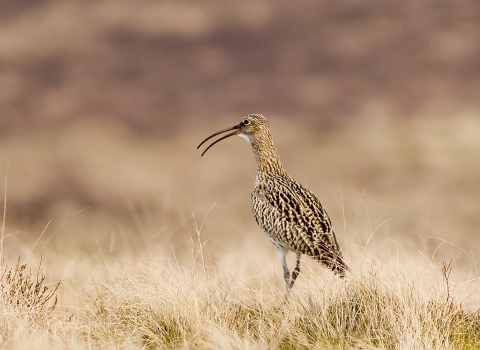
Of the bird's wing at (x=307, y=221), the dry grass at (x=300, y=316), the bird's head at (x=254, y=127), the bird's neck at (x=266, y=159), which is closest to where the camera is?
the dry grass at (x=300, y=316)

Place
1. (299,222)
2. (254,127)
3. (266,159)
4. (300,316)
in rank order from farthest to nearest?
(254,127) → (266,159) → (299,222) → (300,316)

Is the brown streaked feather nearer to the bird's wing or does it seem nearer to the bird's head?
the bird's wing

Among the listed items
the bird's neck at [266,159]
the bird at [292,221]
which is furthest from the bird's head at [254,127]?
the bird at [292,221]

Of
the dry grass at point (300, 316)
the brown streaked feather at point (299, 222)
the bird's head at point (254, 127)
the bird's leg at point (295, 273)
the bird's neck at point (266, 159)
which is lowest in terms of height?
the dry grass at point (300, 316)

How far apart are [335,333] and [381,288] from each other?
56 cm

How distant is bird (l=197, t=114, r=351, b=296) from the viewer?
6.99 metres

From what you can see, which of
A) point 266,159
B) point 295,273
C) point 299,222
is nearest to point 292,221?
point 299,222

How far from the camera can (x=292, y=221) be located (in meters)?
7.11

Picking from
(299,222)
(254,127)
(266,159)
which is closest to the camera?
(299,222)

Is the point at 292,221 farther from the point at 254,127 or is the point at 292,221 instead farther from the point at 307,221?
the point at 254,127

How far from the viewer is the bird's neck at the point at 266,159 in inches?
310

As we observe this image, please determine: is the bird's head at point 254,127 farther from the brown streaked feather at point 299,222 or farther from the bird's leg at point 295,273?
the bird's leg at point 295,273

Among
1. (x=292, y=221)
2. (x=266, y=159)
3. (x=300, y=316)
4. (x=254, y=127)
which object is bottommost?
(x=300, y=316)

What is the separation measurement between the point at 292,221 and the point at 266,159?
3.36ft
